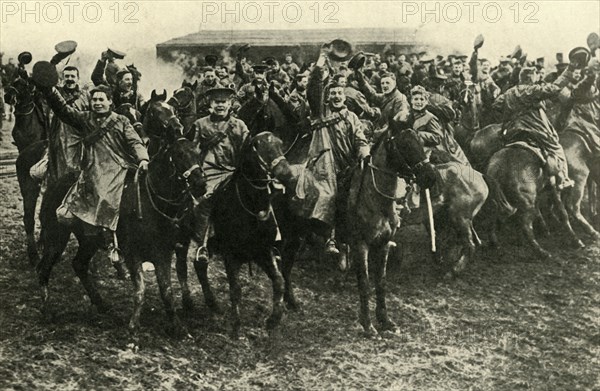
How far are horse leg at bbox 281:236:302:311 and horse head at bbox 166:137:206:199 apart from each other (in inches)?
56.8

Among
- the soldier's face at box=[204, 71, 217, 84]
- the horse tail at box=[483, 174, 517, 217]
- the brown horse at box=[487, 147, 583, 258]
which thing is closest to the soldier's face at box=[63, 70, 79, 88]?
the soldier's face at box=[204, 71, 217, 84]

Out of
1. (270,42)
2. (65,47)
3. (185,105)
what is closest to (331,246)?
(185,105)

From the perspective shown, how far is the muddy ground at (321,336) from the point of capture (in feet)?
21.8

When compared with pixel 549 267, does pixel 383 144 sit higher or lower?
higher

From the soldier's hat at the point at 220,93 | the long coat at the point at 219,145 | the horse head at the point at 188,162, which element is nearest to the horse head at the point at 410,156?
the long coat at the point at 219,145

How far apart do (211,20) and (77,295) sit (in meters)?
3.05

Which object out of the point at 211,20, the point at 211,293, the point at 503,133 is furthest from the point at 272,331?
the point at 503,133

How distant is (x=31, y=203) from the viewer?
7.85 metres

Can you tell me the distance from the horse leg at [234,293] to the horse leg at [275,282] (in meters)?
0.25

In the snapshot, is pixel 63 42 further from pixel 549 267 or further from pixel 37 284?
pixel 549 267

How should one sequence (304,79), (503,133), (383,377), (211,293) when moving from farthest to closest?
(503,133)
(304,79)
(211,293)
(383,377)

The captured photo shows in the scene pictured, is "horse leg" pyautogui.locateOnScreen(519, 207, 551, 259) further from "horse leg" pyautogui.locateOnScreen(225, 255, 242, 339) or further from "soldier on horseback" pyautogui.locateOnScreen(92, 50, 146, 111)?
"soldier on horseback" pyautogui.locateOnScreen(92, 50, 146, 111)

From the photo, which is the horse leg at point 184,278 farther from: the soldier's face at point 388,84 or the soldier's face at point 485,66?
the soldier's face at point 485,66

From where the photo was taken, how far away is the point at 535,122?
9.55 metres
